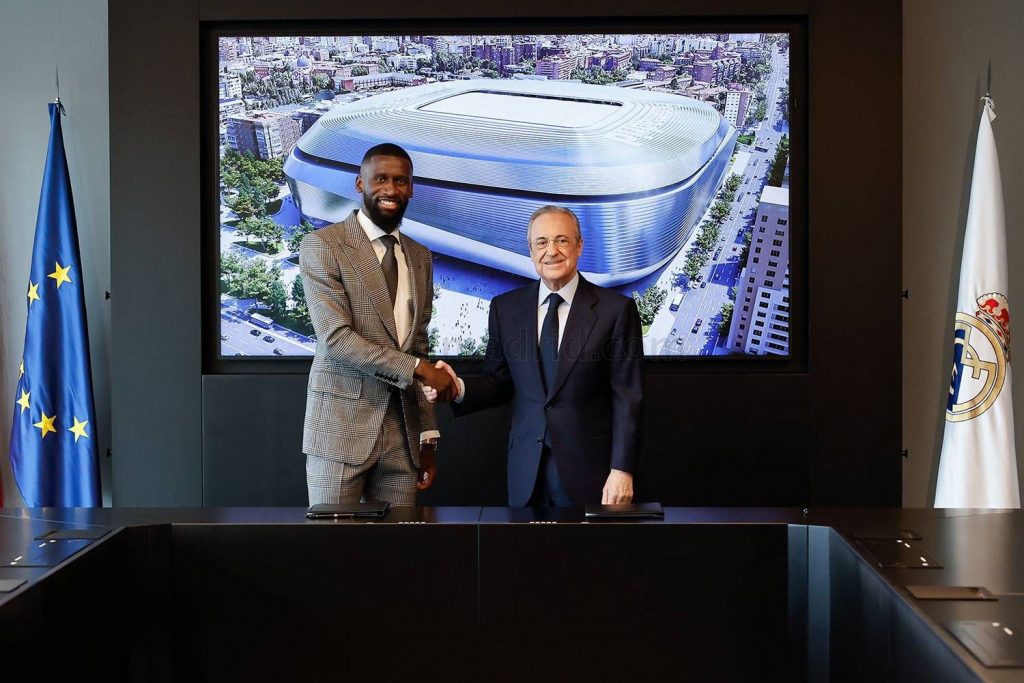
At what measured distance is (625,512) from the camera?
7.26 ft

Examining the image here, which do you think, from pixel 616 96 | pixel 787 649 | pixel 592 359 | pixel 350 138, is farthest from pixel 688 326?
pixel 787 649

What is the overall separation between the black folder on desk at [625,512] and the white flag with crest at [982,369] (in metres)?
2.28

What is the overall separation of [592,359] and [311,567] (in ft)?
3.96

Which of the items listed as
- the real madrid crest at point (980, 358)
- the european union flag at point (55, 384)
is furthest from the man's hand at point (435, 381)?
the real madrid crest at point (980, 358)

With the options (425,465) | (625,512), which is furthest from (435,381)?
(625,512)

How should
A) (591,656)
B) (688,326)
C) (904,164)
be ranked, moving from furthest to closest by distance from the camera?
(904,164) → (688,326) → (591,656)

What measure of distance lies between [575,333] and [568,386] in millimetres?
168

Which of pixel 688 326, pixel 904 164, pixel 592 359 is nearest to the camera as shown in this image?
pixel 592 359

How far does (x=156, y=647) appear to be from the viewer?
2102mm

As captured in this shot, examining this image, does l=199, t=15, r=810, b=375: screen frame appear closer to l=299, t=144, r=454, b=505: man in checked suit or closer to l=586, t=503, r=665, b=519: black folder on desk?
l=299, t=144, r=454, b=505: man in checked suit

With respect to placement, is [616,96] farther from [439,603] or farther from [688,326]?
[439,603]

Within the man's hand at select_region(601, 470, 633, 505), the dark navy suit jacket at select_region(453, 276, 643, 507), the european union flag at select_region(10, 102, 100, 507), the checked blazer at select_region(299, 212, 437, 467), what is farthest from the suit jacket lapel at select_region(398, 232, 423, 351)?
the european union flag at select_region(10, 102, 100, 507)

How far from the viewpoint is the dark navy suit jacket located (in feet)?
9.76

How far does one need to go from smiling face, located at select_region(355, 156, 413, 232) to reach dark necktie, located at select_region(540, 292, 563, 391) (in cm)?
57
